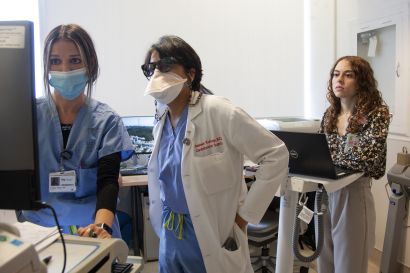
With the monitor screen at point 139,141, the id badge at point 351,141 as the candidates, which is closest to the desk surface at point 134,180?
the monitor screen at point 139,141

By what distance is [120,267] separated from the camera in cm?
90

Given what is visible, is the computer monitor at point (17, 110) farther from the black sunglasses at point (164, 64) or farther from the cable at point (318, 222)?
the cable at point (318, 222)

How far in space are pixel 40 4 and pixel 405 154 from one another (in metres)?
3.06

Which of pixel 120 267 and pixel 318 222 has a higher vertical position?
pixel 120 267

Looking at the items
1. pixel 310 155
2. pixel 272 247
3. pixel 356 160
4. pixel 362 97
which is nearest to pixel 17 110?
pixel 310 155

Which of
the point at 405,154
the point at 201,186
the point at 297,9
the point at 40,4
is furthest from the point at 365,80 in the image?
the point at 40,4

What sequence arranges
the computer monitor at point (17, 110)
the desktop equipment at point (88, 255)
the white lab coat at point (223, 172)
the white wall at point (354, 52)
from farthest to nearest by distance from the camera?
the white wall at point (354, 52) → the white lab coat at point (223, 172) → the desktop equipment at point (88, 255) → the computer monitor at point (17, 110)

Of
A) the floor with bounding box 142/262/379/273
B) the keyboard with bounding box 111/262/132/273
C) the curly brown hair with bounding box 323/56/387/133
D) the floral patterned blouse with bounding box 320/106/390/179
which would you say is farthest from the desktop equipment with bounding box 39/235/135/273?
the floor with bounding box 142/262/379/273

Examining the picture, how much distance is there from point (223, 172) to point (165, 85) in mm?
411

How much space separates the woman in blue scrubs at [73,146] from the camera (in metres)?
1.24

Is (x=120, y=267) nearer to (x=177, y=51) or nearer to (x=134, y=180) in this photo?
(x=177, y=51)

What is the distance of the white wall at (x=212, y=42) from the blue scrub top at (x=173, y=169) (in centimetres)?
197

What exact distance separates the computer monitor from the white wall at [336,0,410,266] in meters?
2.60

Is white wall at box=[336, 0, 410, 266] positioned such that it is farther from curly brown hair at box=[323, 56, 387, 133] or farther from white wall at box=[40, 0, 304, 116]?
curly brown hair at box=[323, 56, 387, 133]
